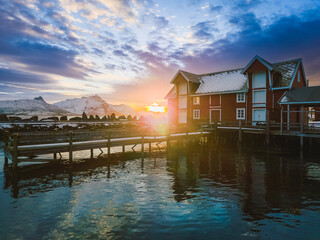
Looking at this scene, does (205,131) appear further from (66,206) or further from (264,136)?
(66,206)

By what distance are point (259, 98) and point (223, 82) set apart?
23.0 ft

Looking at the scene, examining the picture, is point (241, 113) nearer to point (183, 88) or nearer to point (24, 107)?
point (183, 88)

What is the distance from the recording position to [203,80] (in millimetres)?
38688

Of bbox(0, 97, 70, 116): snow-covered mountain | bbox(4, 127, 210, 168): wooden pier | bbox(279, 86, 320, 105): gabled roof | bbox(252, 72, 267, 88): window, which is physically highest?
bbox(0, 97, 70, 116): snow-covered mountain

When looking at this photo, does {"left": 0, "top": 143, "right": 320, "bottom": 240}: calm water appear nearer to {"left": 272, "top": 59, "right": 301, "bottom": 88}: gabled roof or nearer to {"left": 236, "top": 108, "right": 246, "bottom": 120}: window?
{"left": 272, "top": 59, "right": 301, "bottom": 88}: gabled roof

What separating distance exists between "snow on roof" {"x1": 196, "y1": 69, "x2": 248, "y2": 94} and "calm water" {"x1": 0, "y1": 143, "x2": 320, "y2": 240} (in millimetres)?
19864

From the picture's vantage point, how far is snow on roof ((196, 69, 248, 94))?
32.7 m

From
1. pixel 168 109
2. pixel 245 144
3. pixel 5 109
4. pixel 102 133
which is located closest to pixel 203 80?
pixel 168 109

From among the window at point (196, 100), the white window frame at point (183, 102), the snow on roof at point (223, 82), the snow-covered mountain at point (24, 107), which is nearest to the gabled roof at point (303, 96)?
the snow on roof at point (223, 82)

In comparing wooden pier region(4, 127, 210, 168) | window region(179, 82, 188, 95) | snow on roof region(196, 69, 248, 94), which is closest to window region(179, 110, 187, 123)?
window region(179, 82, 188, 95)

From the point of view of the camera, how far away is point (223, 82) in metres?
35.0

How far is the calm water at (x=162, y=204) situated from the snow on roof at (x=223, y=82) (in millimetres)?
19864

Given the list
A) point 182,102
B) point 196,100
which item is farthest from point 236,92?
point 182,102

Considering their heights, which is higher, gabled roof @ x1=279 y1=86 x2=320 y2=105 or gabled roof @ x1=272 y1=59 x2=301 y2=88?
gabled roof @ x1=272 y1=59 x2=301 y2=88
